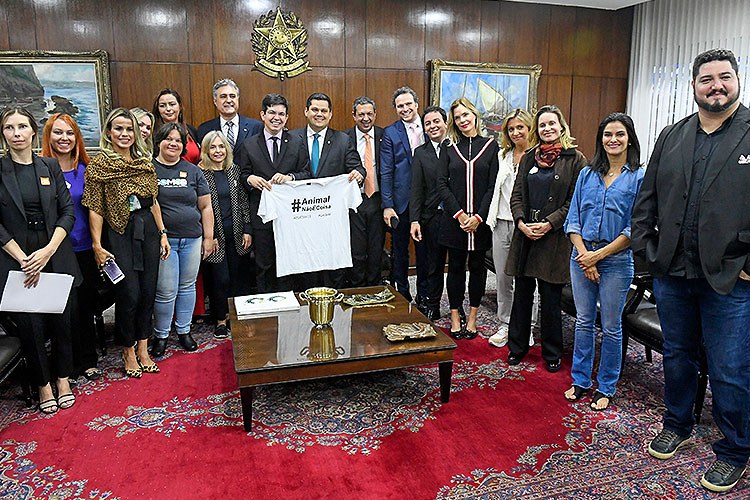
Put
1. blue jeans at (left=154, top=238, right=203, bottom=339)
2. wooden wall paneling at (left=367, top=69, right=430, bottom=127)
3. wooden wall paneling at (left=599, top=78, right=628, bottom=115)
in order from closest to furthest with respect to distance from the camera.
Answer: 1. blue jeans at (left=154, top=238, right=203, bottom=339)
2. wooden wall paneling at (left=367, top=69, right=430, bottom=127)
3. wooden wall paneling at (left=599, top=78, right=628, bottom=115)

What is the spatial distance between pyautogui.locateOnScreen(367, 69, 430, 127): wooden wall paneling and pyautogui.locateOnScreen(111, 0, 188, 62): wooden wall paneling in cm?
202

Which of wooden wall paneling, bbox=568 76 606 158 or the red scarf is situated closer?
the red scarf

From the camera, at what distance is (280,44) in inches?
242

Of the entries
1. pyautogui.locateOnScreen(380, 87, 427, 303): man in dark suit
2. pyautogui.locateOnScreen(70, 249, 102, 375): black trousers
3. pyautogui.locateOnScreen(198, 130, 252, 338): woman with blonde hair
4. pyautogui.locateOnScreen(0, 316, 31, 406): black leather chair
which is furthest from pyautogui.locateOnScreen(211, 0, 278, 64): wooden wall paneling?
pyautogui.locateOnScreen(0, 316, 31, 406): black leather chair

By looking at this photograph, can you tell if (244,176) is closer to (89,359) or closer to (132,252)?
(132,252)

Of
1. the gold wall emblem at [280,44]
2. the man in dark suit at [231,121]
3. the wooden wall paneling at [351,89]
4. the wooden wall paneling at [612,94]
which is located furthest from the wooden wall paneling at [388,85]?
the wooden wall paneling at [612,94]

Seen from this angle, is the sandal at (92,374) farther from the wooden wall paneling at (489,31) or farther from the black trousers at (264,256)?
the wooden wall paneling at (489,31)

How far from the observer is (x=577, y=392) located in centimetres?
332

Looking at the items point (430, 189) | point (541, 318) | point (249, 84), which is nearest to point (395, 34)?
point (249, 84)

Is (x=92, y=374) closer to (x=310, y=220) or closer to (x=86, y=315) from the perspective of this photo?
(x=86, y=315)

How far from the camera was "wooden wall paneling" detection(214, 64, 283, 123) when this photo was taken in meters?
6.08

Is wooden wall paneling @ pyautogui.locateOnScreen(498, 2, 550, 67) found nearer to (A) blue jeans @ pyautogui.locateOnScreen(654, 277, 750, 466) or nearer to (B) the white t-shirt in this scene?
(B) the white t-shirt

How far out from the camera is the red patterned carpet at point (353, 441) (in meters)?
2.52

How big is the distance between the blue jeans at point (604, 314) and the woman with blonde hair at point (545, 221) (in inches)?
9.6
